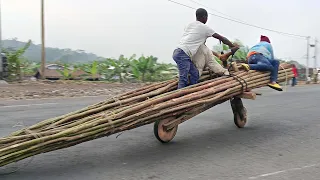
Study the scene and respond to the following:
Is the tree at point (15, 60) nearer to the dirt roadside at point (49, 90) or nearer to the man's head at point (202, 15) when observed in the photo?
the dirt roadside at point (49, 90)

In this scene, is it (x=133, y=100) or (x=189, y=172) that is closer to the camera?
(x=189, y=172)

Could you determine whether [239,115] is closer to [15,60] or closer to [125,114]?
[125,114]

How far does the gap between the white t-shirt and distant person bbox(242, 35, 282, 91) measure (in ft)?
2.97

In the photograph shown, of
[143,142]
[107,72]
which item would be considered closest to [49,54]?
[107,72]

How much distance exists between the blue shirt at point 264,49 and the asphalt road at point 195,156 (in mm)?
1221

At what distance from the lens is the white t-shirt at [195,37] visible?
512cm

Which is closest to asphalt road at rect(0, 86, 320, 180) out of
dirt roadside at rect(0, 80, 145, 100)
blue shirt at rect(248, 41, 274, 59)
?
blue shirt at rect(248, 41, 274, 59)

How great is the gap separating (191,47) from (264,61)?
1355mm

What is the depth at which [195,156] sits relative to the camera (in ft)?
14.8

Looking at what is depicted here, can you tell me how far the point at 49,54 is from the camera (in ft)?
151

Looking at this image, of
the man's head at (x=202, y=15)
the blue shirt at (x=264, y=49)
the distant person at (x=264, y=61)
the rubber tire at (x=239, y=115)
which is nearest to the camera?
the man's head at (x=202, y=15)

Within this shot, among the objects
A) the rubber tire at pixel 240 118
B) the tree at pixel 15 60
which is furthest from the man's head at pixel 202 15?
the tree at pixel 15 60

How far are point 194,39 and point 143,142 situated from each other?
1.59 metres

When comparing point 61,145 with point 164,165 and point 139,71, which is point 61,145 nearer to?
point 164,165
